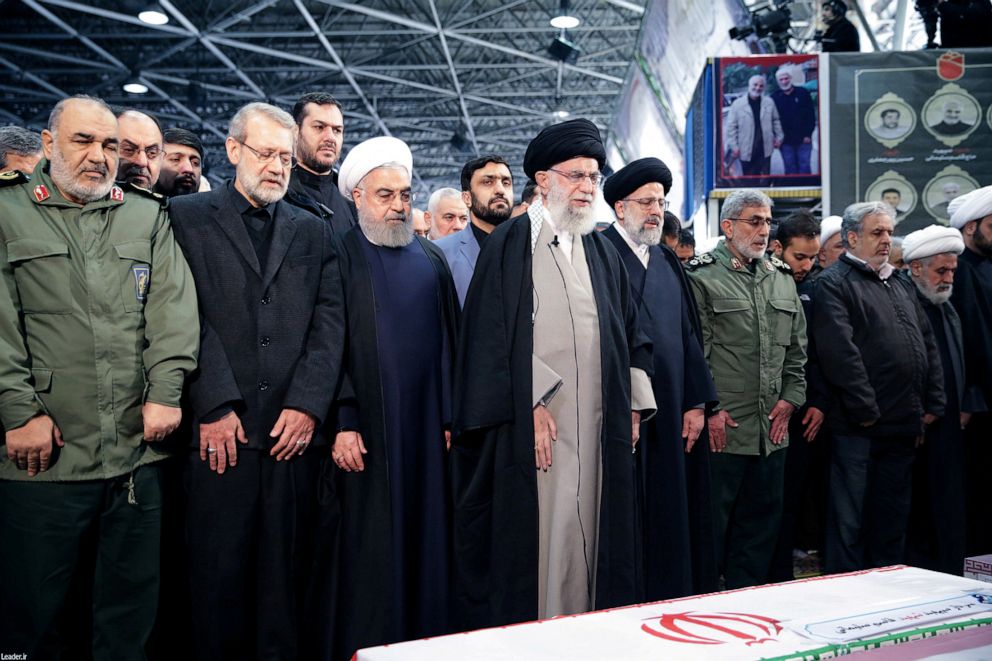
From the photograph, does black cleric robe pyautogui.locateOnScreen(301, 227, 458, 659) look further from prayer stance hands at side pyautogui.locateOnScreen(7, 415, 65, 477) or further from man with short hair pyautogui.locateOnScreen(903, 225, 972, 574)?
man with short hair pyautogui.locateOnScreen(903, 225, 972, 574)

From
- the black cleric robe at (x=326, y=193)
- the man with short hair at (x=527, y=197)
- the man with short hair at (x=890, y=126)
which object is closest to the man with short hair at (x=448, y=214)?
the man with short hair at (x=527, y=197)

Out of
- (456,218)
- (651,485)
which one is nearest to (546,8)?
(456,218)

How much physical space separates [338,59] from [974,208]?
11.2 meters

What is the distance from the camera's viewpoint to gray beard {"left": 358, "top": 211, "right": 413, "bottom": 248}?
9.93ft

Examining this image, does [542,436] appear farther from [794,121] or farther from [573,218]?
[794,121]

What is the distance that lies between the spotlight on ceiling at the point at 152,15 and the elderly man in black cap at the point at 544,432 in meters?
9.95

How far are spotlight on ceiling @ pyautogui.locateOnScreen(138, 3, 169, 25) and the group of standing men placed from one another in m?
9.13

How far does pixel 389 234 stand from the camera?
9.94 feet

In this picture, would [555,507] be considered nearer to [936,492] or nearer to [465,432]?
[465,432]

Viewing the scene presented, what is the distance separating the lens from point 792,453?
4117mm

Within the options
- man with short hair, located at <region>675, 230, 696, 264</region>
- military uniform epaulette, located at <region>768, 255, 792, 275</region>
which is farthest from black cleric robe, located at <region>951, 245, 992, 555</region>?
man with short hair, located at <region>675, 230, 696, 264</region>

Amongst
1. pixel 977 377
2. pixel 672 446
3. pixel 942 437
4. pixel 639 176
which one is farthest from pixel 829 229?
pixel 672 446

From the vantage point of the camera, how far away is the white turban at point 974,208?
453 cm

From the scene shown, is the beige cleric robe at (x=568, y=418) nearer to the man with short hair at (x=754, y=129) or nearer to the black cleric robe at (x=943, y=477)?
the black cleric robe at (x=943, y=477)
